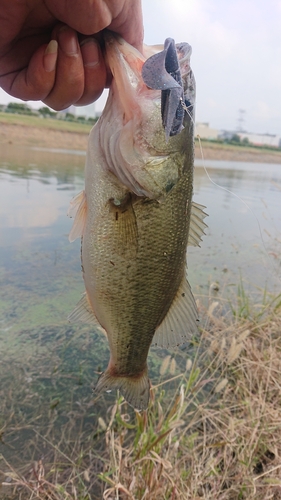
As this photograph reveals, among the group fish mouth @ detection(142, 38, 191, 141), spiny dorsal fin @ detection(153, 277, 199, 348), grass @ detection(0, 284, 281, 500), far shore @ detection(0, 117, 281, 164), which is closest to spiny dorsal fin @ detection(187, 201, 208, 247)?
spiny dorsal fin @ detection(153, 277, 199, 348)

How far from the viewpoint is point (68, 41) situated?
4.83ft

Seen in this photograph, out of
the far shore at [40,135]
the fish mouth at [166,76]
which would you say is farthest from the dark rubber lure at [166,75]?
the far shore at [40,135]

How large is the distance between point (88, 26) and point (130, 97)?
31cm

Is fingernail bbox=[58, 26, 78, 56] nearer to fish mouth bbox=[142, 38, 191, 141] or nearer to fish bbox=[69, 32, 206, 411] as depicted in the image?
fish bbox=[69, 32, 206, 411]

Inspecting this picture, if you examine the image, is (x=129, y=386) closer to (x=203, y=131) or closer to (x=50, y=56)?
(x=50, y=56)

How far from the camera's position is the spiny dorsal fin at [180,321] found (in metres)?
1.71

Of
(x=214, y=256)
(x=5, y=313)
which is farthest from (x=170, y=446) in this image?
(x=214, y=256)

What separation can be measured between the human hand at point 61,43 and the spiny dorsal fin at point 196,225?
2.35 feet

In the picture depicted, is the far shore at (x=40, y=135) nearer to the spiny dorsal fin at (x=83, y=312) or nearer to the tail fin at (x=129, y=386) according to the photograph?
the spiny dorsal fin at (x=83, y=312)

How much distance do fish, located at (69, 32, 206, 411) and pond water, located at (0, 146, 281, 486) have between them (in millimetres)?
1316

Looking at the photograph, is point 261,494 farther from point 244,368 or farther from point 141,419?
point 244,368

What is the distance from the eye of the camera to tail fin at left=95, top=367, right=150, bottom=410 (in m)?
1.76

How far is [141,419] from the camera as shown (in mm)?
2164

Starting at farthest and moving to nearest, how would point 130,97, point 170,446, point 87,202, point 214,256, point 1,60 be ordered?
1. point 214,256
2. point 170,446
3. point 1,60
4. point 87,202
5. point 130,97
